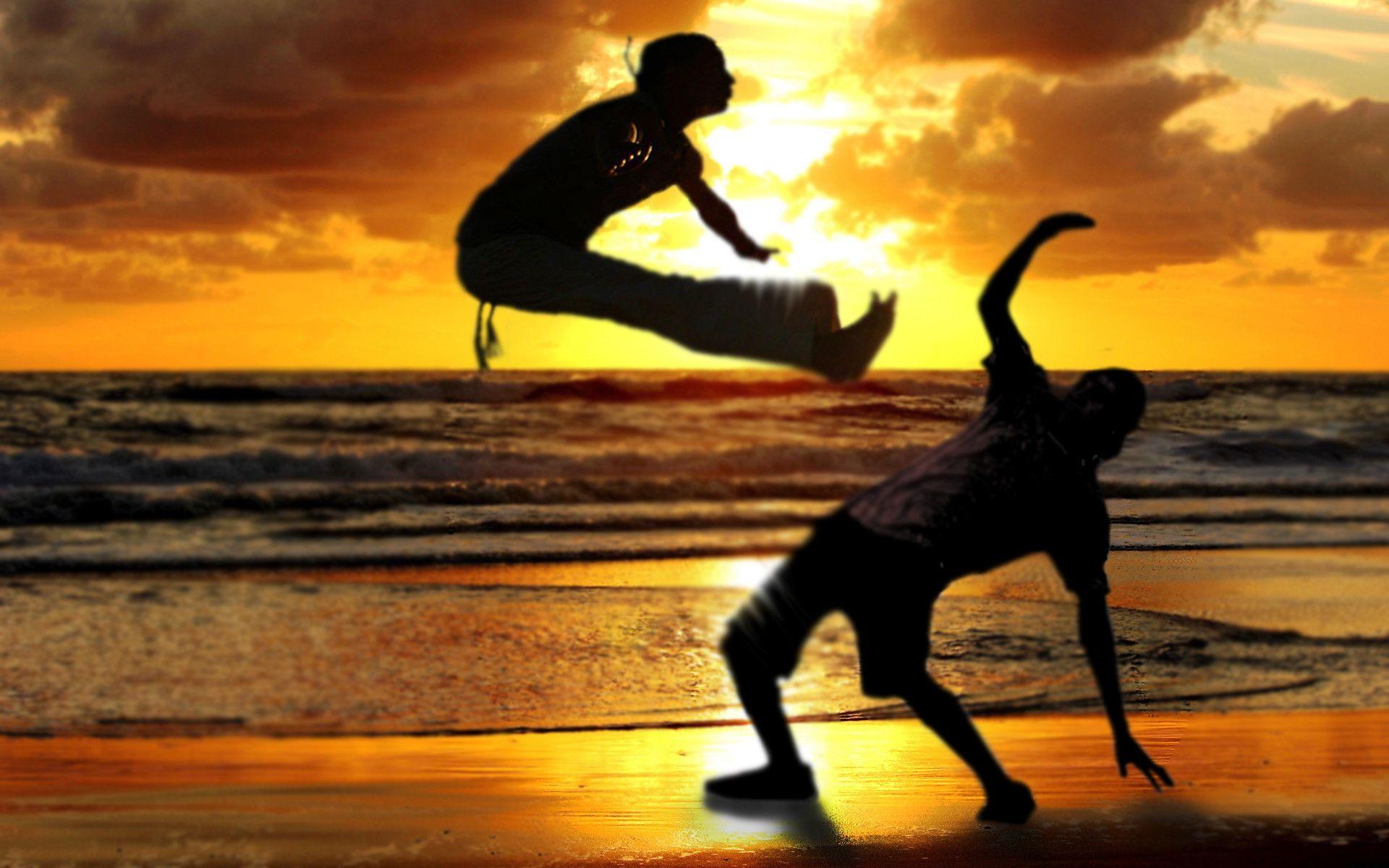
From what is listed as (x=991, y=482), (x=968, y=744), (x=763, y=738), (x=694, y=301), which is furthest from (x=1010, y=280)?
(x=763, y=738)

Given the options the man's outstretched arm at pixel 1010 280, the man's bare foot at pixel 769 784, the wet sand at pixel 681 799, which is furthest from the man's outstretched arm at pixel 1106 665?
the man's bare foot at pixel 769 784

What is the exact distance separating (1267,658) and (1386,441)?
15278 millimetres

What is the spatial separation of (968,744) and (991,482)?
763mm

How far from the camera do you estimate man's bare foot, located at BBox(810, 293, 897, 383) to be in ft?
9.84

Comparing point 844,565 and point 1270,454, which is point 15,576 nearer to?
point 844,565

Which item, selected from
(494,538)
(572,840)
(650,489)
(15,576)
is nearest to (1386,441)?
(650,489)

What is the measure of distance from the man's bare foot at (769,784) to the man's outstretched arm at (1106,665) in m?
0.83

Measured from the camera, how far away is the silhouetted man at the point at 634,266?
2910 mm

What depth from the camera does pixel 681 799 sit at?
16.0 ft

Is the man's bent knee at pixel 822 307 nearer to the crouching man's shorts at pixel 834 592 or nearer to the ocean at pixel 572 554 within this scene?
the crouching man's shorts at pixel 834 592

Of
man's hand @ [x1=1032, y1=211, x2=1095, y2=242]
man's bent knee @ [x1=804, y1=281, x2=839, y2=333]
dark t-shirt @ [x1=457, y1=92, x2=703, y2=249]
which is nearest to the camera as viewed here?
dark t-shirt @ [x1=457, y1=92, x2=703, y2=249]

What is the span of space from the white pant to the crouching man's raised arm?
1053 millimetres

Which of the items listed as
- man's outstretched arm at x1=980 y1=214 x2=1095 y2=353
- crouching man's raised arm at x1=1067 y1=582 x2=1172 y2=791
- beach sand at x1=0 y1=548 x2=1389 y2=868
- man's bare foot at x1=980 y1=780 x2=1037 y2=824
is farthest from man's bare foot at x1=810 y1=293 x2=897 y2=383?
man's bare foot at x1=980 y1=780 x2=1037 y2=824

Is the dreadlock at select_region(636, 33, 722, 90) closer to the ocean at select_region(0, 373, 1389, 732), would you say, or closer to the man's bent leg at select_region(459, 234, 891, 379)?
the man's bent leg at select_region(459, 234, 891, 379)
